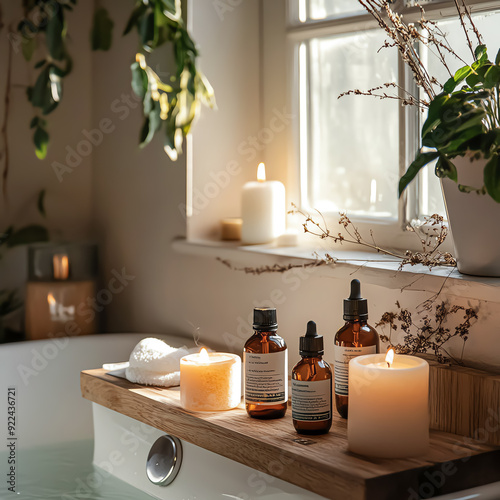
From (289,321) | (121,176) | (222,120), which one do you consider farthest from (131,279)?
(289,321)

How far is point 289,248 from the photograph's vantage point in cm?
157

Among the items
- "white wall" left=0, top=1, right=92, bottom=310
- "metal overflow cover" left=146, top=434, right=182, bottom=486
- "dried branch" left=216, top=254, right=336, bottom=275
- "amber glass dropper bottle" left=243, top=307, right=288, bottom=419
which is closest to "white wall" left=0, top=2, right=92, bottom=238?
"white wall" left=0, top=1, right=92, bottom=310

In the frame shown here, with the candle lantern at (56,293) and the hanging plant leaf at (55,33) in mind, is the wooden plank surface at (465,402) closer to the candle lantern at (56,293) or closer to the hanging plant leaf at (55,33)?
the candle lantern at (56,293)

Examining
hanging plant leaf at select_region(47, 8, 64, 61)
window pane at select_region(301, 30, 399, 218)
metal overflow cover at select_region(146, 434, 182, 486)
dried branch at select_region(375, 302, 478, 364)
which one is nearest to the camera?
dried branch at select_region(375, 302, 478, 364)

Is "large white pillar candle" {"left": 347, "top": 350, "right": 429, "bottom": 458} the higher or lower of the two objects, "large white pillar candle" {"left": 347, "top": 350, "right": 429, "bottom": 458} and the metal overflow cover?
the higher

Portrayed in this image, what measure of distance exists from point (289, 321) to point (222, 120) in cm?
52

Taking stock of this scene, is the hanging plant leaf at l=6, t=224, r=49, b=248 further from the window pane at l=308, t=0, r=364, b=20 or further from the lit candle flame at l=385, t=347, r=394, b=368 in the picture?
the lit candle flame at l=385, t=347, r=394, b=368

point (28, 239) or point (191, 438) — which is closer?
point (191, 438)

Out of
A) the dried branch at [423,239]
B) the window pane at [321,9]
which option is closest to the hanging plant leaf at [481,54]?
the dried branch at [423,239]

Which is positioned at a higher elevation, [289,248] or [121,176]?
[121,176]

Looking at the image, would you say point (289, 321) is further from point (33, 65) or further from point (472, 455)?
point (33, 65)

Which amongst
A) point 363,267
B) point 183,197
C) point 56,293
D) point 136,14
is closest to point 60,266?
point 56,293

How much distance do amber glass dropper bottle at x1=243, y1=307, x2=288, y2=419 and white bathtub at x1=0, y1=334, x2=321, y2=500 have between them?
9 centimetres

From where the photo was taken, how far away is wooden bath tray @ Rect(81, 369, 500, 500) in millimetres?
885
